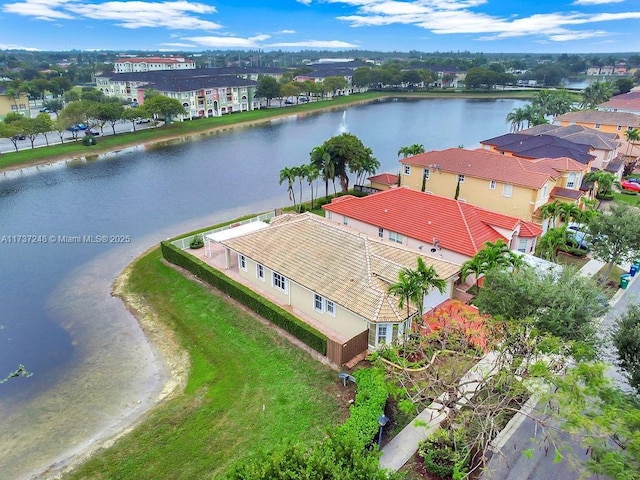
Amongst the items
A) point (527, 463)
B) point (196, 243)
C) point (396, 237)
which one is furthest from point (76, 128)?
point (527, 463)

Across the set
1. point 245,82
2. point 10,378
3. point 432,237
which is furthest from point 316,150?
point 245,82

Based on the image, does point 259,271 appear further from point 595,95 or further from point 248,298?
point 595,95

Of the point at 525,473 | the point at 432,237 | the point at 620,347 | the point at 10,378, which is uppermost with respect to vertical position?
the point at 620,347

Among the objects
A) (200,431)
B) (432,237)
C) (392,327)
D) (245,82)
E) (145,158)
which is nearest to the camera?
(200,431)

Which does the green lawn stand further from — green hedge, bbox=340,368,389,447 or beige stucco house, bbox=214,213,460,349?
beige stucco house, bbox=214,213,460,349

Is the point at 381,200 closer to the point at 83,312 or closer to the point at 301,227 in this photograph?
the point at 301,227

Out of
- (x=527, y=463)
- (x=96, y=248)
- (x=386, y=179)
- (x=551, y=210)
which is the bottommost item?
(x=96, y=248)
